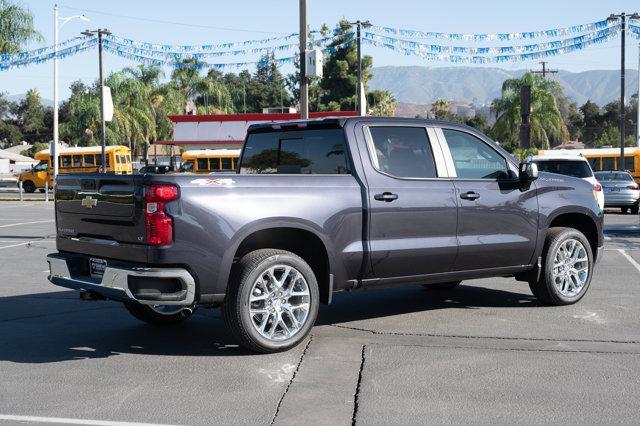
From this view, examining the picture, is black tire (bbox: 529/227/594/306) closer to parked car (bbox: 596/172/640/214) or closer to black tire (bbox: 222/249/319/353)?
black tire (bbox: 222/249/319/353)

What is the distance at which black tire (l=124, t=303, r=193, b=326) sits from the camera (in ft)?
25.2

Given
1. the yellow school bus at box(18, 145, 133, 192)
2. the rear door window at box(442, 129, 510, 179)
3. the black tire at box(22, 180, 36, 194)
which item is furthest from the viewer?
the black tire at box(22, 180, 36, 194)

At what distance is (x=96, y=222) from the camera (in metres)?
6.61

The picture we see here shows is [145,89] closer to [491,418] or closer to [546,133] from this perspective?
[546,133]

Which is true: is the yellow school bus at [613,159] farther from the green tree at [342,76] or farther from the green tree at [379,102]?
the green tree at [379,102]

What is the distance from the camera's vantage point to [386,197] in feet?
23.5

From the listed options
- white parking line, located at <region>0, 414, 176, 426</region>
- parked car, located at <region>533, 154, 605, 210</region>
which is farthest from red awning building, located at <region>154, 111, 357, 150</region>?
white parking line, located at <region>0, 414, 176, 426</region>

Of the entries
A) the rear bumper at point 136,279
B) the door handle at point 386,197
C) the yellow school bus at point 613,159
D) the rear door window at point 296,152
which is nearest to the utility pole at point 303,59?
the rear door window at point 296,152

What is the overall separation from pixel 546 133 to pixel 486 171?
203ft

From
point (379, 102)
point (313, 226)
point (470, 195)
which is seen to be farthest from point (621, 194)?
point (379, 102)

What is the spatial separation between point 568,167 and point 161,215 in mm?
15679

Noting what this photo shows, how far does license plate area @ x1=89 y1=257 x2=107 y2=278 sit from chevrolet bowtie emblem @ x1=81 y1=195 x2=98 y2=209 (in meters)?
0.42

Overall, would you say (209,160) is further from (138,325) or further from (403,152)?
(403,152)

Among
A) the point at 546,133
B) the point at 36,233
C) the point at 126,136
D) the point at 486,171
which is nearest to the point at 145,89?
the point at 126,136
